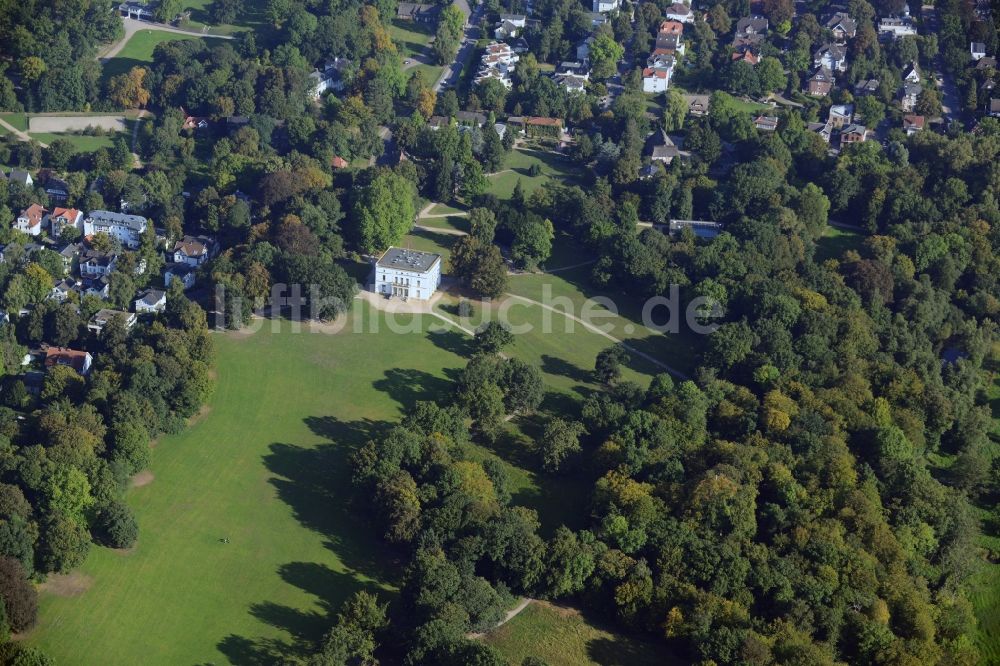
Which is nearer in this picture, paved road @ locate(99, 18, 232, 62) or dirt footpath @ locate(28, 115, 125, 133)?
dirt footpath @ locate(28, 115, 125, 133)

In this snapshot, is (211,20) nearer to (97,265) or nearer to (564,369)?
(97,265)

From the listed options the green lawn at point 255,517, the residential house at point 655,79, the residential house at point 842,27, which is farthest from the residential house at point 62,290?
the residential house at point 842,27

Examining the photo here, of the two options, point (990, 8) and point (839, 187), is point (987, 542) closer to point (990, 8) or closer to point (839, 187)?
point (839, 187)

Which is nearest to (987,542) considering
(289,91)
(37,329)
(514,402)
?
(514,402)

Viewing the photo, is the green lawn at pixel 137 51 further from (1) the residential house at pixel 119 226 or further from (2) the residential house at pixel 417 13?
(1) the residential house at pixel 119 226

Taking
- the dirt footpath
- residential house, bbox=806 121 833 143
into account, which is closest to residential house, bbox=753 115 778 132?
residential house, bbox=806 121 833 143

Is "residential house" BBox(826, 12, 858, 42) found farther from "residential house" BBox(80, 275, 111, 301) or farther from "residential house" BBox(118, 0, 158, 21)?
"residential house" BBox(80, 275, 111, 301)
